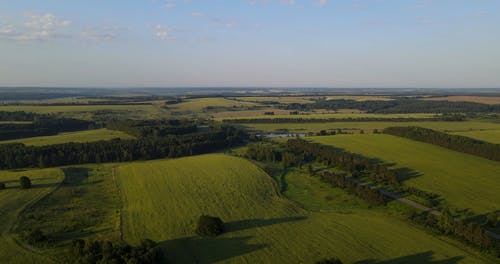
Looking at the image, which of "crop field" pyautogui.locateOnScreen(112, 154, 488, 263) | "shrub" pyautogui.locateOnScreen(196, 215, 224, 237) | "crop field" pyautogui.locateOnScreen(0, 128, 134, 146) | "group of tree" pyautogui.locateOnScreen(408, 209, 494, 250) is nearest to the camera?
"crop field" pyautogui.locateOnScreen(112, 154, 488, 263)

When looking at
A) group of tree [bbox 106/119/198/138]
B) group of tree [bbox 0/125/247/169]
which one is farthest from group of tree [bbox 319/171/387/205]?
group of tree [bbox 106/119/198/138]

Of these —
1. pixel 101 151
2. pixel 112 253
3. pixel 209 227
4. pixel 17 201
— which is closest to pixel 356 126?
pixel 101 151

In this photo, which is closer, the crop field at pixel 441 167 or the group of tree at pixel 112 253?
the group of tree at pixel 112 253

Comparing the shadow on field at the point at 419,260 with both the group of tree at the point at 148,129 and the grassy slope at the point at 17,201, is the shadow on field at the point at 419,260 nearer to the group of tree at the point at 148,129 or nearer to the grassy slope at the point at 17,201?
the grassy slope at the point at 17,201

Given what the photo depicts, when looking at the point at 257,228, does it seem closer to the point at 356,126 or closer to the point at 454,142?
the point at 454,142

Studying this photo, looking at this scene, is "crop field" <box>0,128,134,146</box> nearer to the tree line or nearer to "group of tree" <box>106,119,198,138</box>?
"group of tree" <box>106,119,198,138</box>

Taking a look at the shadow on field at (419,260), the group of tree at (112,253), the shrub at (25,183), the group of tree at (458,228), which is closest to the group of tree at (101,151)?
the shrub at (25,183)

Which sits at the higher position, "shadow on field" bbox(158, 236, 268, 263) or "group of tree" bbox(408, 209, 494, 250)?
"group of tree" bbox(408, 209, 494, 250)
